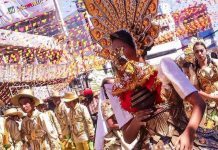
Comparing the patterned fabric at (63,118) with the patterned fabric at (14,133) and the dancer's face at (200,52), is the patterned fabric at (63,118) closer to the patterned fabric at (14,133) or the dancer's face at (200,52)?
the patterned fabric at (14,133)

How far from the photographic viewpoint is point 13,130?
33.0 feet

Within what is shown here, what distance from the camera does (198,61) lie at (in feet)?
18.6

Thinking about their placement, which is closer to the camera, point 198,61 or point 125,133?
point 125,133

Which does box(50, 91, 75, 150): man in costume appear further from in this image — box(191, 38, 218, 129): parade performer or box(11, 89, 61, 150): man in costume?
box(191, 38, 218, 129): parade performer

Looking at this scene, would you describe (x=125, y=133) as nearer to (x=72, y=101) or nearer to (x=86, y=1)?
(x=86, y=1)

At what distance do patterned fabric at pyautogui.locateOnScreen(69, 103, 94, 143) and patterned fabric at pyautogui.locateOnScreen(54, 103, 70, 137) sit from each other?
27cm

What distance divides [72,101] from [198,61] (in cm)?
517

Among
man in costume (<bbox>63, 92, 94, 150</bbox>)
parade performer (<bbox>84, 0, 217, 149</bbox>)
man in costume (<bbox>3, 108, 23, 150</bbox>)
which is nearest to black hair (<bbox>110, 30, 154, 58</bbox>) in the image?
parade performer (<bbox>84, 0, 217, 149</bbox>)

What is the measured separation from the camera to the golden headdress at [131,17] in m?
2.83

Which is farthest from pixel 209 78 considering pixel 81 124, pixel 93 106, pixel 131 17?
pixel 93 106

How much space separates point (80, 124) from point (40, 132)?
49.7 inches

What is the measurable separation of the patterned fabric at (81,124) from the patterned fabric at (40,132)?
107 centimetres

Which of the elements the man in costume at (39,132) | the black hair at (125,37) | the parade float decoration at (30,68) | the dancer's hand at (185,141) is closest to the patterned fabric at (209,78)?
the black hair at (125,37)

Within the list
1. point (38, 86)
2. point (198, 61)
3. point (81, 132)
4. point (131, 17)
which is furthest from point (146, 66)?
point (38, 86)
